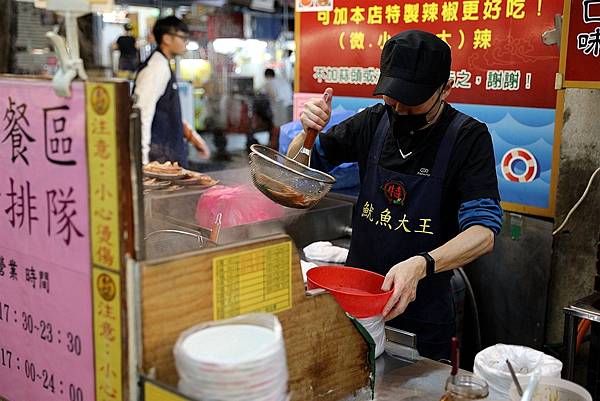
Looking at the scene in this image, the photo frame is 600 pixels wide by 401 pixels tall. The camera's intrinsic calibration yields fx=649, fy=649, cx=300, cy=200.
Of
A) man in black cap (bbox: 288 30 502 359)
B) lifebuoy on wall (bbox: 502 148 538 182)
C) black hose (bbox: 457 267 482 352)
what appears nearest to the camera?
man in black cap (bbox: 288 30 502 359)

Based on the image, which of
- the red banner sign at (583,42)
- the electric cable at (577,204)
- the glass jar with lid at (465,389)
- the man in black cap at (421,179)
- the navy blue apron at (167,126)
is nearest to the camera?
the glass jar with lid at (465,389)

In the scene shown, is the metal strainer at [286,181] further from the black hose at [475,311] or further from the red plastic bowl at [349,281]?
the black hose at [475,311]

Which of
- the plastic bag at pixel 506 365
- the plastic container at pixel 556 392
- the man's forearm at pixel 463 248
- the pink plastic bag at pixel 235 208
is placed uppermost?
the man's forearm at pixel 463 248

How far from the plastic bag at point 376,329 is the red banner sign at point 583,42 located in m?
1.41

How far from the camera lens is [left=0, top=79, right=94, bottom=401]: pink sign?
1194mm

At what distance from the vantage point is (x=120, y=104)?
3.54 ft

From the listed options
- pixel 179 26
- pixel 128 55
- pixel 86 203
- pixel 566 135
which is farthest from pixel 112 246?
pixel 128 55

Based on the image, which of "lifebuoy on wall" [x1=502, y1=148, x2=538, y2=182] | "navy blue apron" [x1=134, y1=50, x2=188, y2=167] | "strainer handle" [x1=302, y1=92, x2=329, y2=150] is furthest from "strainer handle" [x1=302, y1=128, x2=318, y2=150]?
"navy blue apron" [x1=134, y1=50, x2=188, y2=167]

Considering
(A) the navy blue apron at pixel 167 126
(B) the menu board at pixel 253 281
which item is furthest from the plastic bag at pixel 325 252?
(A) the navy blue apron at pixel 167 126

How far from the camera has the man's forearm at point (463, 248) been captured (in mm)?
2049

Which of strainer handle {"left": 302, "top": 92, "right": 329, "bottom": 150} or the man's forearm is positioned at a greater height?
strainer handle {"left": 302, "top": 92, "right": 329, "bottom": 150}

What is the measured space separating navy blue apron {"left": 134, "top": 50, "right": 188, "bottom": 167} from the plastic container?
4113 millimetres

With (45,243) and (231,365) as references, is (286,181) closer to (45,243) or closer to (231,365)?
(45,243)

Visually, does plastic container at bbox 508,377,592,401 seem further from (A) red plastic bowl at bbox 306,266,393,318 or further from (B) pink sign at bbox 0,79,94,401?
(B) pink sign at bbox 0,79,94,401
